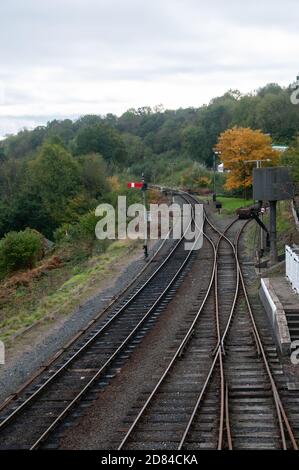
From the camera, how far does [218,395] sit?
1273 cm

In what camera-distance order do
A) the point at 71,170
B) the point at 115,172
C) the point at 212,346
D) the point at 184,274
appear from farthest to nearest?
the point at 115,172 < the point at 71,170 < the point at 184,274 < the point at 212,346

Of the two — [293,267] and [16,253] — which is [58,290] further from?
[16,253]

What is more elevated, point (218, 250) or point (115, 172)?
point (115, 172)

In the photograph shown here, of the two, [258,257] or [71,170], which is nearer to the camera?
[258,257]

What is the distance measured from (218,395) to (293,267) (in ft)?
25.7

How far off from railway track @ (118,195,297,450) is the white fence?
64.4 inches

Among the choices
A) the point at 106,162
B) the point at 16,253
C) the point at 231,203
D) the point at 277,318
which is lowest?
the point at 16,253

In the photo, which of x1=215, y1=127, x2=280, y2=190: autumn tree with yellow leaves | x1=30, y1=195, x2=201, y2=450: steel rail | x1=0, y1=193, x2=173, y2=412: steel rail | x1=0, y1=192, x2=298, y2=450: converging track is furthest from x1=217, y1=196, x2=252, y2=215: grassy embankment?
x1=0, y1=192, x2=298, y2=450: converging track

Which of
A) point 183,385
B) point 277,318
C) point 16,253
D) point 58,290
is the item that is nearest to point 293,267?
point 277,318

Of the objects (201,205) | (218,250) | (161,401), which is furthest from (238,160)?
(161,401)

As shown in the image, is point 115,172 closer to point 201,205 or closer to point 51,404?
point 201,205

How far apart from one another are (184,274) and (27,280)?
10.2 meters

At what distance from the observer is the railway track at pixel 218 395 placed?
10.6 meters

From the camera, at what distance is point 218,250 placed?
31984 millimetres
